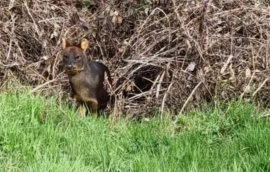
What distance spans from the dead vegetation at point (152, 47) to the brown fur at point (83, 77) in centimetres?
24

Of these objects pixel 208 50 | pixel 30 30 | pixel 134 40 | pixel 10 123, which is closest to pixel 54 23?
pixel 30 30

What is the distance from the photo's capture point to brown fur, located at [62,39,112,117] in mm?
7289

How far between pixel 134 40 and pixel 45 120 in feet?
7.45

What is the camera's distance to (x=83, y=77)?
7.43 meters

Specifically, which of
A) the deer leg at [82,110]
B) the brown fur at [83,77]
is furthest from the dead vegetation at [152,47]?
the deer leg at [82,110]

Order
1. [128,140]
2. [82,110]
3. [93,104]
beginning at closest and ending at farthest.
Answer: [128,140]
[82,110]
[93,104]

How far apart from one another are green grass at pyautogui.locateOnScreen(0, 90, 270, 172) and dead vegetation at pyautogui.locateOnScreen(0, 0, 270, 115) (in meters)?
0.57

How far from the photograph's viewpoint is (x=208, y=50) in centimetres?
748

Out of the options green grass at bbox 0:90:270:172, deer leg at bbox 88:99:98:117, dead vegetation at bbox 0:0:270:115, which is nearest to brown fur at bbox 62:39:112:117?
deer leg at bbox 88:99:98:117

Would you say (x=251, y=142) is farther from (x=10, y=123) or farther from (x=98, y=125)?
(x=10, y=123)

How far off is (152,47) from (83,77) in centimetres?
98

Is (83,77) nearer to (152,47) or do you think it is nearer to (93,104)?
(93,104)

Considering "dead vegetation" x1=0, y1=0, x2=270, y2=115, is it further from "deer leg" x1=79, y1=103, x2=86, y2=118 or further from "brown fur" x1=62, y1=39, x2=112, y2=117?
"deer leg" x1=79, y1=103, x2=86, y2=118

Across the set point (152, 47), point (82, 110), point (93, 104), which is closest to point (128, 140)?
point (82, 110)
